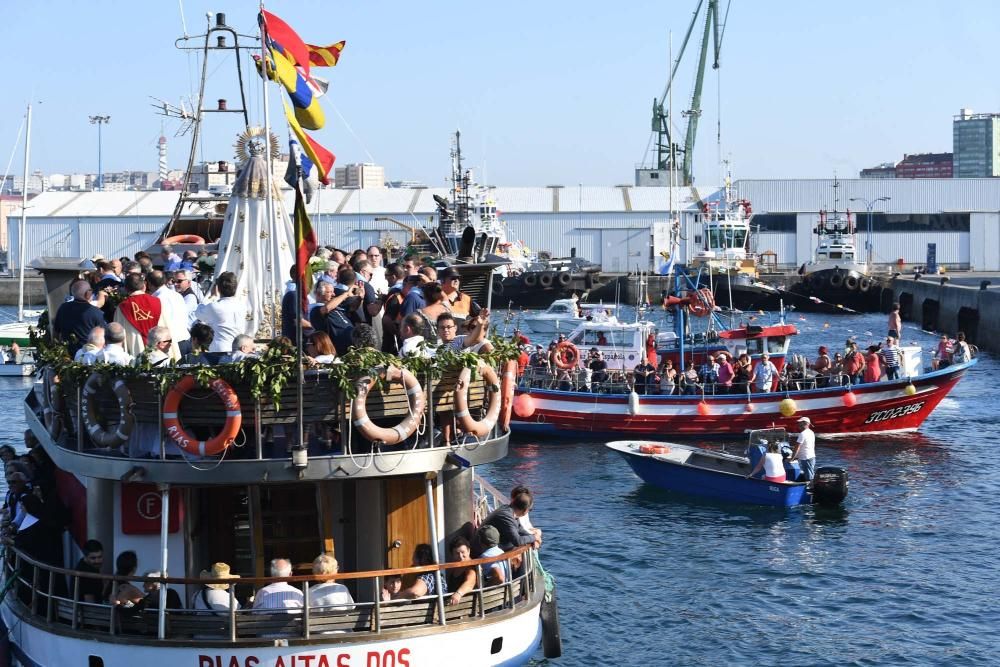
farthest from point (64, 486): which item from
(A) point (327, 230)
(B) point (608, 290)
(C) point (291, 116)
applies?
(A) point (327, 230)

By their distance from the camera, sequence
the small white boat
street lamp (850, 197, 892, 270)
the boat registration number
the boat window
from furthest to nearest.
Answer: street lamp (850, 197, 892, 270) → the small white boat → the boat window → the boat registration number

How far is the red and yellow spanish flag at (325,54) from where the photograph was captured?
1541 centimetres

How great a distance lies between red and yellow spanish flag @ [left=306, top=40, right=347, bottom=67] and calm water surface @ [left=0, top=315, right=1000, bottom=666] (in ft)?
26.7

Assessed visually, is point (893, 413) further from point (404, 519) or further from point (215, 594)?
point (215, 594)

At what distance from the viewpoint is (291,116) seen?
12258mm

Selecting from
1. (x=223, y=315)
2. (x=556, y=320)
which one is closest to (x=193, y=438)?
(x=223, y=315)

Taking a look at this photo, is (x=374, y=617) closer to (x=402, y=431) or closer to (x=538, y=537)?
(x=402, y=431)

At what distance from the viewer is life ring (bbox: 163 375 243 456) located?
11.7 metres

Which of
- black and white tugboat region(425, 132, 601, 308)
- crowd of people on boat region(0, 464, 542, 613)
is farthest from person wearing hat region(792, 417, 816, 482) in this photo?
black and white tugboat region(425, 132, 601, 308)

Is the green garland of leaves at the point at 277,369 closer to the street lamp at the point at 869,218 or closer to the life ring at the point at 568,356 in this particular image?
the life ring at the point at 568,356

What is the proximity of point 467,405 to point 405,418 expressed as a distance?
2.29 ft

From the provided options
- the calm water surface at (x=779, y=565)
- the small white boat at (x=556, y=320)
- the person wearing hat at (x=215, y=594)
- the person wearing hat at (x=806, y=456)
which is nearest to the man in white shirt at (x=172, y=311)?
the person wearing hat at (x=215, y=594)

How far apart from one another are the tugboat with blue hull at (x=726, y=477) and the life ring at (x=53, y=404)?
16.1 meters

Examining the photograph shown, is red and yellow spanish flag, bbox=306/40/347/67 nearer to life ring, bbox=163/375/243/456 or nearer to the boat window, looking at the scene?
life ring, bbox=163/375/243/456
